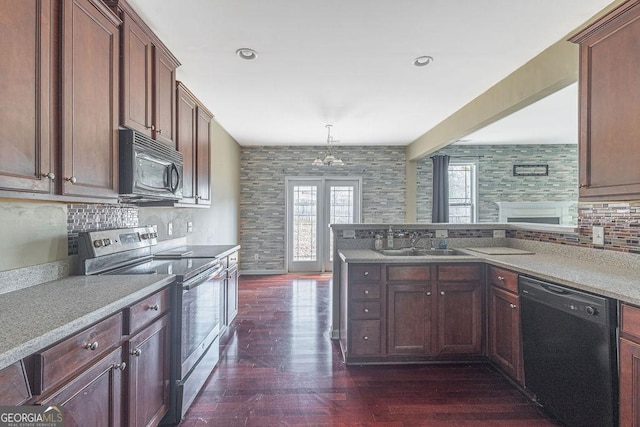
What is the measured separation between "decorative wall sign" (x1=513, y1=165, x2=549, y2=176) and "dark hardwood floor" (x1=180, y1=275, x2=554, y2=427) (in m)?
4.70

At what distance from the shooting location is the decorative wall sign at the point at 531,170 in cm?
597

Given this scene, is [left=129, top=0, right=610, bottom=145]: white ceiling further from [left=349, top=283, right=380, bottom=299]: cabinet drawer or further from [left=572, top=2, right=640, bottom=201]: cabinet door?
[left=349, top=283, right=380, bottom=299]: cabinet drawer

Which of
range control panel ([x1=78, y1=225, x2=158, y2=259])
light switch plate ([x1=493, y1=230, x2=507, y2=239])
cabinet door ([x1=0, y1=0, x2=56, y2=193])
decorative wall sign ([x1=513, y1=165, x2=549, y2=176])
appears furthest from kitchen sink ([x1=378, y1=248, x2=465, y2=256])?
decorative wall sign ([x1=513, y1=165, x2=549, y2=176])

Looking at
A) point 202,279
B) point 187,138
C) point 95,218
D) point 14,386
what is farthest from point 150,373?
point 187,138

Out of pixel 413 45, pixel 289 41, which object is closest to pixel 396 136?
pixel 413 45

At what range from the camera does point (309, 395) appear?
2.15 m

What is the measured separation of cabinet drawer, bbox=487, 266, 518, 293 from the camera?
7.05 ft

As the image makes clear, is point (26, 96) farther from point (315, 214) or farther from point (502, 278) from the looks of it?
point (315, 214)

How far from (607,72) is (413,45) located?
1.20m

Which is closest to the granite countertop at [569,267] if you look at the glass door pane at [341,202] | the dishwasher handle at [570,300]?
the dishwasher handle at [570,300]

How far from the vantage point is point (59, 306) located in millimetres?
1218

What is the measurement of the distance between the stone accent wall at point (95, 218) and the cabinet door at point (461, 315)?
2494mm

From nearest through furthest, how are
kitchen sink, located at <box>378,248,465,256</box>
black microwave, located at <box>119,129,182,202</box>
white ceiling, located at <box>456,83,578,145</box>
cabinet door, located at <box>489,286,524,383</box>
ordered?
1. black microwave, located at <box>119,129,182,202</box>
2. cabinet door, located at <box>489,286,524,383</box>
3. kitchen sink, located at <box>378,248,465,256</box>
4. white ceiling, located at <box>456,83,578,145</box>

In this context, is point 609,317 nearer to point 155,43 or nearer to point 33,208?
point 33,208
